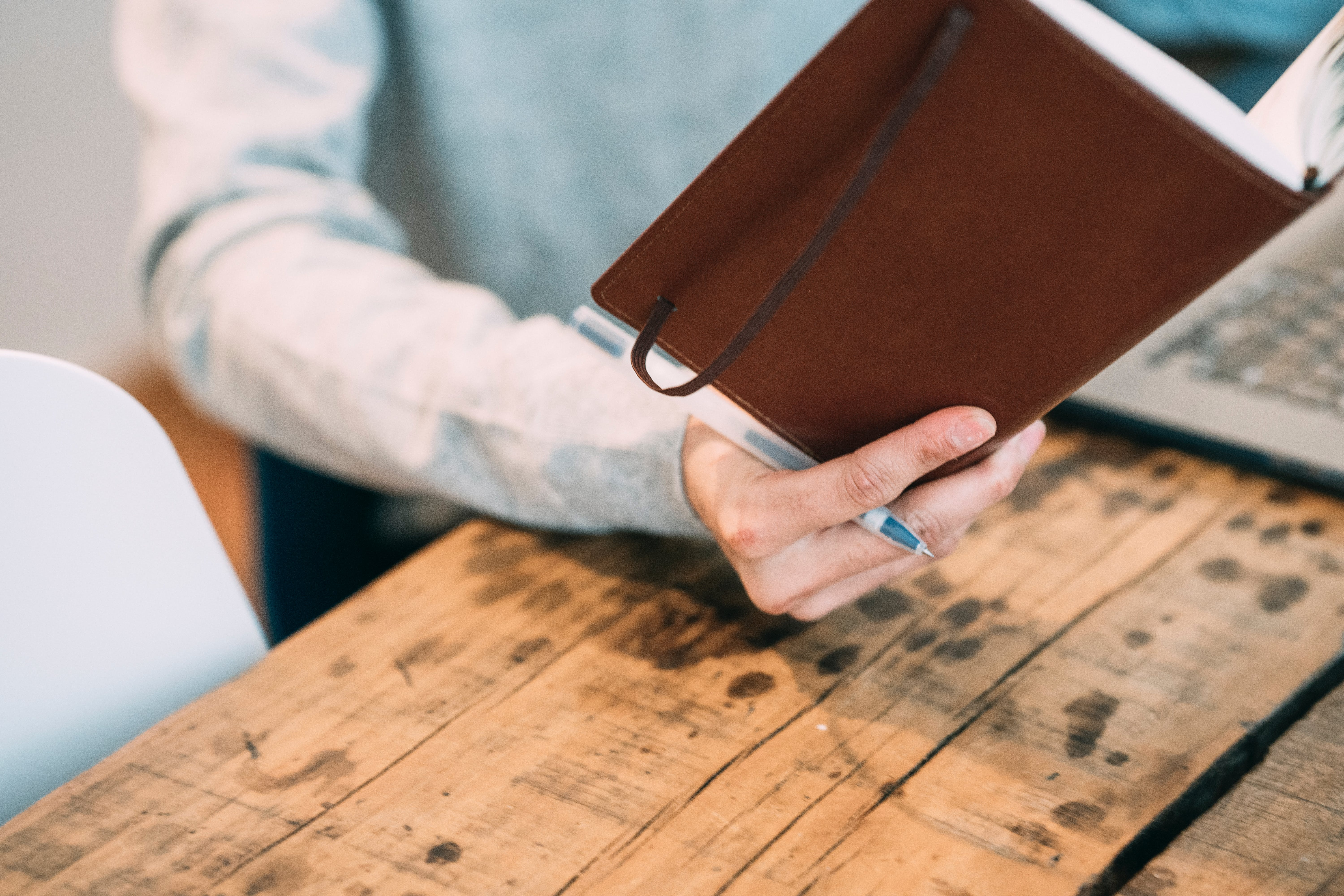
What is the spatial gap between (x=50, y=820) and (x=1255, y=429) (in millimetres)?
704

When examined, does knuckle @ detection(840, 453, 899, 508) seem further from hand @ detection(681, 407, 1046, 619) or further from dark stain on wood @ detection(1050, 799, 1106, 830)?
dark stain on wood @ detection(1050, 799, 1106, 830)

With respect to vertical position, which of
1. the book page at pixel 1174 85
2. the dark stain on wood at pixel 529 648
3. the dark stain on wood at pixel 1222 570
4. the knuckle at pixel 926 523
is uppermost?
the book page at pixel 1174 85

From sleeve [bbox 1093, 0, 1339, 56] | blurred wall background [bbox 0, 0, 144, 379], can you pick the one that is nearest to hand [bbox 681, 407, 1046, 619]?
sleeve [bbox 1093, 0, 1339, 56]

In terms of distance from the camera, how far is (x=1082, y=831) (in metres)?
0.37

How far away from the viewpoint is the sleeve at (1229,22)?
2.84ft

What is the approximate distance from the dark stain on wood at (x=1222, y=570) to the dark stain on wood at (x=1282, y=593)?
1cm

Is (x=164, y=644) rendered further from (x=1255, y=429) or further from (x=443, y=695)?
(x=1255, y=429)

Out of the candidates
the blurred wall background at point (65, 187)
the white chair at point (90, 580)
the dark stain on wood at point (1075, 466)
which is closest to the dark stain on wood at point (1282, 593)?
the dark stain on wood at point (1075, 466)

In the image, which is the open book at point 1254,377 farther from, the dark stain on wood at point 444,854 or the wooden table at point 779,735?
the dark stain on wood at point 444,854

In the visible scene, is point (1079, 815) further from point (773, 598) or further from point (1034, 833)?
point (773, 598)

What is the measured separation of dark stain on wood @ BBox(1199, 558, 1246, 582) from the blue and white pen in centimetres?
18

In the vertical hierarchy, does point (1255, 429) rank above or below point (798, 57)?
below

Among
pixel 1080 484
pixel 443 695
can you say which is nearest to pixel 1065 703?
pixel 1080 484

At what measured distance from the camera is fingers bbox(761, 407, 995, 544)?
38cm
